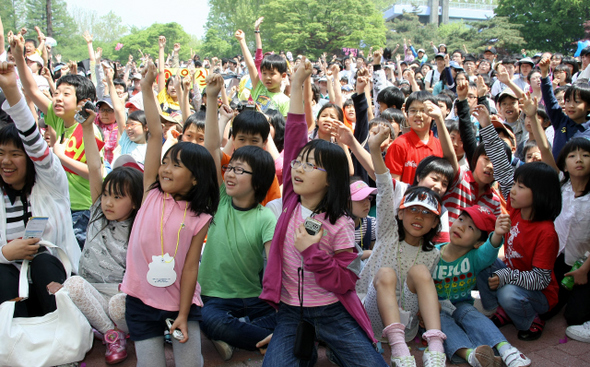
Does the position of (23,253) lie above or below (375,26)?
below

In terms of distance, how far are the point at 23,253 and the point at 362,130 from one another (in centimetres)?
299

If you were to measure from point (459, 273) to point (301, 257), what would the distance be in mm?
1232

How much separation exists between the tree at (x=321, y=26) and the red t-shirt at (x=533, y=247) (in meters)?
44.7

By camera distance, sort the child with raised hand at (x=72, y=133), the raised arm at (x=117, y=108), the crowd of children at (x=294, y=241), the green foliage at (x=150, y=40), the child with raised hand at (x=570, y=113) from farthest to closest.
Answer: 1. the green foliage at (x=150, y=40)
2. the raised arm at (x=117, y=108)
3. the child with raised hand at (x=570, y=113)
4. the child with raised hand at (x=72, y=133)
5. the crowd of children at (x=294, y=241)

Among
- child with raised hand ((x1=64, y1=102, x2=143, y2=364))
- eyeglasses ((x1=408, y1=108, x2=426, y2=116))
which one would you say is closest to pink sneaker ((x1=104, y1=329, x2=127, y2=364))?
child with raised hand ((x1=64, y1=102, x2=143, y2=364))

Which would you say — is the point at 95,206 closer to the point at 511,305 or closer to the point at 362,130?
the point at 362,130

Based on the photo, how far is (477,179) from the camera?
3.83m

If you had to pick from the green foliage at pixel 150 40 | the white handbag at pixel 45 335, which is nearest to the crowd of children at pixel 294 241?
the white handbag at pixel 45 335

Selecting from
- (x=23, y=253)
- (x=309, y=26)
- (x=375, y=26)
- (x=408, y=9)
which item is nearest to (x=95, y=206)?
(x=23, y=253)

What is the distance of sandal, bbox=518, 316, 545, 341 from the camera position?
10.2ft

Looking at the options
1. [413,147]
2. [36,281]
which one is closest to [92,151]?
[36,281]

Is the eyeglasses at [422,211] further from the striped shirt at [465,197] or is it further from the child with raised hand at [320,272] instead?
the striped shirt at [465,197]

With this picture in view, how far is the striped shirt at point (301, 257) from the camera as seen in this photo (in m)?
2.43

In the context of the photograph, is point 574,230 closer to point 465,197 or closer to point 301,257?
point 465,197
